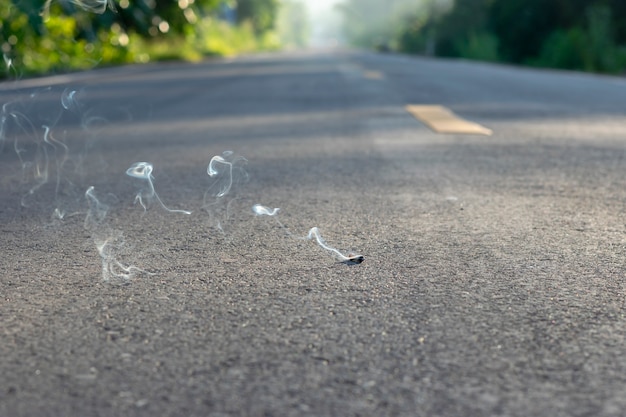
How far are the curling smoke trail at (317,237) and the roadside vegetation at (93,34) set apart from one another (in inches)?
82.1

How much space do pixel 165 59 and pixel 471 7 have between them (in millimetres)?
17666

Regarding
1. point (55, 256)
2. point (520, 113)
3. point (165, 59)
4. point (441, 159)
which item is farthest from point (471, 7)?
point (55, 256)

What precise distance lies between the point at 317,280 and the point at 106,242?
0.93 m

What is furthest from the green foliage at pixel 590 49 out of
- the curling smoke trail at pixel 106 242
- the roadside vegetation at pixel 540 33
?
the curling smoke trail at pixel 106 242

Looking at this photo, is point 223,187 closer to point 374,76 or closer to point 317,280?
point 317,280

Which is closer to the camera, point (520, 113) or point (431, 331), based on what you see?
point (431, 331)

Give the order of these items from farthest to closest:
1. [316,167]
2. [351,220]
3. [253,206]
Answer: [316,167] < [253,206] < [351,220]

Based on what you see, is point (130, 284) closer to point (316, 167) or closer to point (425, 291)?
point (425, 291)

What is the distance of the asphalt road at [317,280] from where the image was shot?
5.39 ft

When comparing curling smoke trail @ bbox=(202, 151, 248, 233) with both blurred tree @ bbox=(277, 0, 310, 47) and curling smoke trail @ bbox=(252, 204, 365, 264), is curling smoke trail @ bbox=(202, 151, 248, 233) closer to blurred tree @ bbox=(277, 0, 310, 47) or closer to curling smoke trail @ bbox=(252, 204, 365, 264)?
curling smoke trail @ bbox=(252, 204, 365, 264)

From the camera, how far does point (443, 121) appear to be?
707cm

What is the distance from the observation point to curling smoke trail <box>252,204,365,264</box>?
105 inches

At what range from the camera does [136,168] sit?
4.77 metres

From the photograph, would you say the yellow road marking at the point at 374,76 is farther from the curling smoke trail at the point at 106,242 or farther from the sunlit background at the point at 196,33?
the curling smoke trail at the point at 106,242
